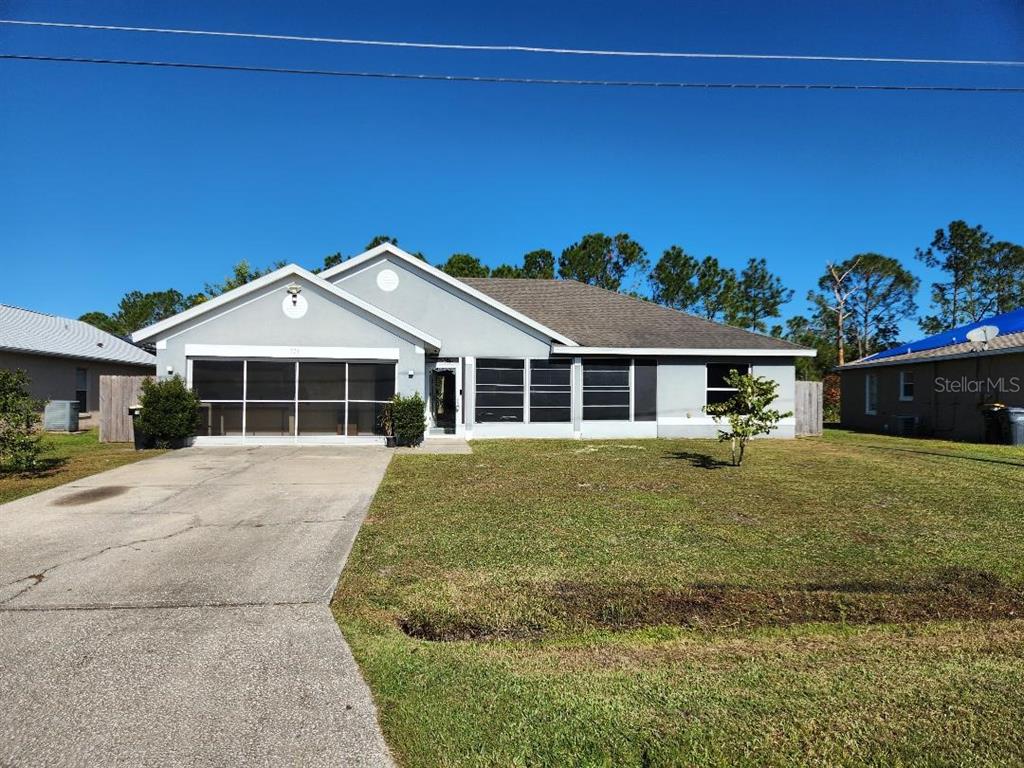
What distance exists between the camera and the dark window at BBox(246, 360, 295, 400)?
14.4 metres

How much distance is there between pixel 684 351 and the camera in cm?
1695

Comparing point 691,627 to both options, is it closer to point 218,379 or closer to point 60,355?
point 218,379

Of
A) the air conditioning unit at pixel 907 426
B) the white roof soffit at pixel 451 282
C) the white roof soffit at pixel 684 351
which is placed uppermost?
the white roof soffit at pixel 451 282

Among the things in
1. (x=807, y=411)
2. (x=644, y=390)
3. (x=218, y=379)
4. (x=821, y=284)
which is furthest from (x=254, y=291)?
(x=821, y=284)

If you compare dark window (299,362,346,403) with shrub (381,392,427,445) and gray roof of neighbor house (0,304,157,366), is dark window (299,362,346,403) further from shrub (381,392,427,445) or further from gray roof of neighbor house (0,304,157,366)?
gray roof of neighbor house (0,304,157,366)

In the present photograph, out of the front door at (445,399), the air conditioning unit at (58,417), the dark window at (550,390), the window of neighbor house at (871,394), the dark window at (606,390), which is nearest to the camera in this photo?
the dark window at (550,390)

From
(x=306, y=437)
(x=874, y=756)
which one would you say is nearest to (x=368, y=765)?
(x=874, y=756)

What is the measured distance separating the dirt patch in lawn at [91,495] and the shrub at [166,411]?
4938 millimetres

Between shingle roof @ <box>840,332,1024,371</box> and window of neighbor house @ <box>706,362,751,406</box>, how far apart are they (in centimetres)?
667

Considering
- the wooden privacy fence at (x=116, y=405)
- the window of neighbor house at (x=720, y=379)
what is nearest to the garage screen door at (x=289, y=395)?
the wooden privacy fence at (x=116, y=405)

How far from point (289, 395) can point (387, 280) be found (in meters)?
4.57

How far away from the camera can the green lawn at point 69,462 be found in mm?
8664

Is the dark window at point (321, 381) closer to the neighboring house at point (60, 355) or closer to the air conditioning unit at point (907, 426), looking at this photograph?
the neighboring house at point (60, 355)

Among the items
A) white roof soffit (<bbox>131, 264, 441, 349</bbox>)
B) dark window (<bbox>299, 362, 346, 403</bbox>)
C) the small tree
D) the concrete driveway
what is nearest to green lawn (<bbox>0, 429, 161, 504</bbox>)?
the concrete driveway
